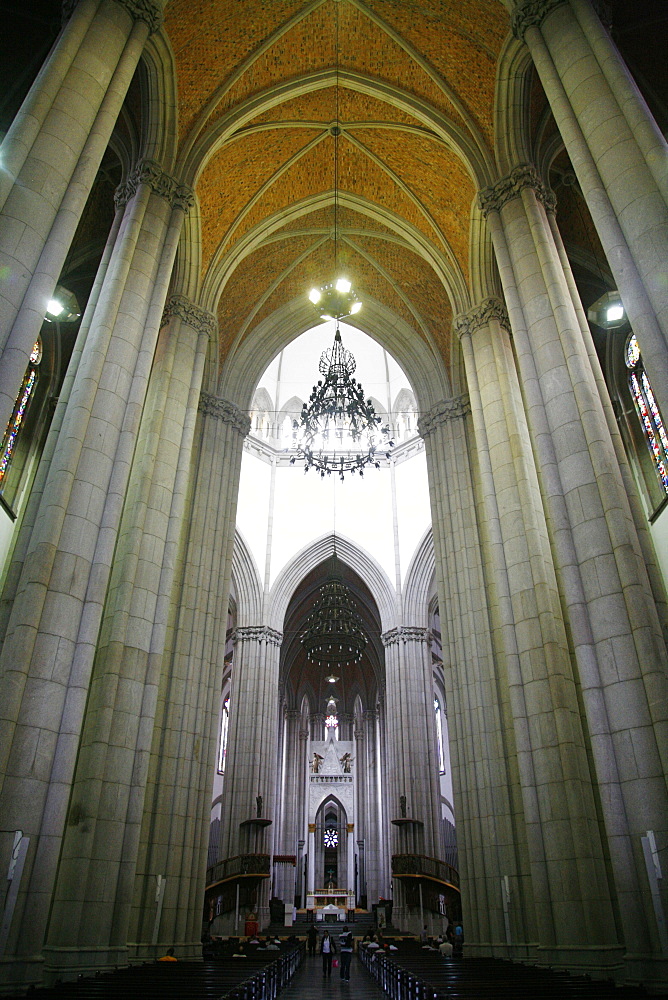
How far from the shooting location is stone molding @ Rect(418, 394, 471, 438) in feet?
52.5

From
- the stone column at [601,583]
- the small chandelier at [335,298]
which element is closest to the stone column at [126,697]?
the small chandelier at [335,298]

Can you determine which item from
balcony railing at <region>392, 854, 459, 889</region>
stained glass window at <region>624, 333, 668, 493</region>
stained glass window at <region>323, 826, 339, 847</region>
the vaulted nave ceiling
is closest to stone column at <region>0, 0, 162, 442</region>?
the vaulted nave ceiling

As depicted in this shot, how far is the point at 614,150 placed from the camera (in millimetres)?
7191

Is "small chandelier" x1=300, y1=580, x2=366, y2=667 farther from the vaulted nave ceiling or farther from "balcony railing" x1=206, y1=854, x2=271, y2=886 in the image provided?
the vaulted nave ceiling

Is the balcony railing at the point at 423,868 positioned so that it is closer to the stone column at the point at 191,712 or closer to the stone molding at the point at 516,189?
the stone column at the point at 191,712

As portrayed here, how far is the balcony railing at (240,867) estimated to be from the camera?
1909 cm

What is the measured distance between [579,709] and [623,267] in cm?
559

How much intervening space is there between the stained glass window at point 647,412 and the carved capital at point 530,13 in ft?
26.0

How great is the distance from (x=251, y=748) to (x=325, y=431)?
11811mm

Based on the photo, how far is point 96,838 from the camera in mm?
7664

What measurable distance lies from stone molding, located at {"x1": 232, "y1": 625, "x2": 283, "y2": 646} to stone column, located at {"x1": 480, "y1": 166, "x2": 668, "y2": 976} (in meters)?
17.3

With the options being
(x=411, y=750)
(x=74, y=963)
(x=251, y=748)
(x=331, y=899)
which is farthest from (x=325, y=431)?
(x=331, y=899)

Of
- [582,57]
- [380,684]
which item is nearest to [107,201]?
[582,57]

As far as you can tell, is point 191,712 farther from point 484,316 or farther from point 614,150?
point 614,150
